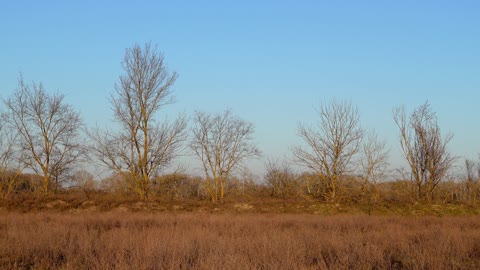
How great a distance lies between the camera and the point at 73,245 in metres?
6.82

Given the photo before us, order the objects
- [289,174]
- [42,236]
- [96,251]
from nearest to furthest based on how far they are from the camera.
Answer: [96,251] → [42,236] → [289,174]

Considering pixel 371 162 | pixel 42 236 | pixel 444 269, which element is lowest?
pixel 444 269

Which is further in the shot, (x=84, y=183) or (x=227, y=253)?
(x=84, y=183)

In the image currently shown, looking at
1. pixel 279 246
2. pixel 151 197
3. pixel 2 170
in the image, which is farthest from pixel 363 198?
pixel 2 170

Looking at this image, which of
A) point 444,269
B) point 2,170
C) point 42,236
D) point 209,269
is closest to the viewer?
point 209,269

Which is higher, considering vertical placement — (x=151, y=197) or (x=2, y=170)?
(x=2, y=170)

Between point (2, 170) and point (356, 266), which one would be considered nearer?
point (356, 266)

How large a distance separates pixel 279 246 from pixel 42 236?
484 cm

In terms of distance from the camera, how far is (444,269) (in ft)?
17.4

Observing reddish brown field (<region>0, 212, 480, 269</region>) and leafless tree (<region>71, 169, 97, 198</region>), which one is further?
leafless tree (<region>71, 169, 97, 198</region>)

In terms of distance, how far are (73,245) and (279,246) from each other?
12.8 feet

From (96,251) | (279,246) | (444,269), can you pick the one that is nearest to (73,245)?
(96,251)

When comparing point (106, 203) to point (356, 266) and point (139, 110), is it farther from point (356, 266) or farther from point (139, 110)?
point (356, 266)

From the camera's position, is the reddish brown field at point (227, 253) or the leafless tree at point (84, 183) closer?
the reddish brown field at point (227, 253)
